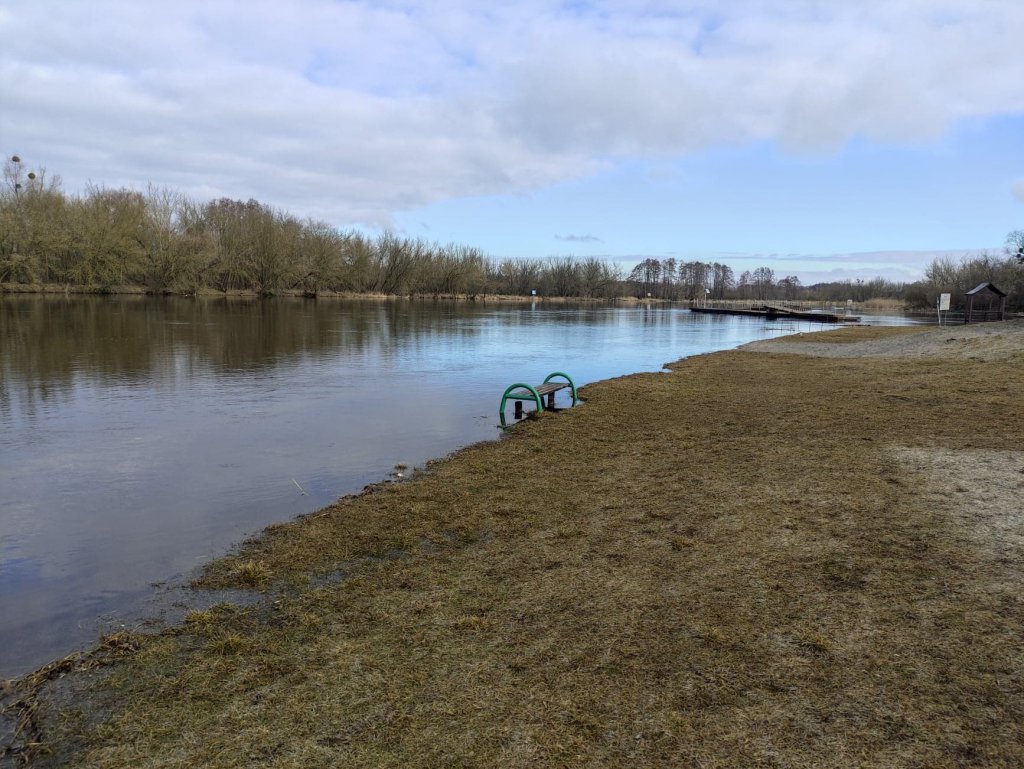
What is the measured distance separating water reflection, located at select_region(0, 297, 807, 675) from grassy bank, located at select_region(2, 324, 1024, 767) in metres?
0.79

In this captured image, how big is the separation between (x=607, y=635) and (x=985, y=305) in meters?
78.6

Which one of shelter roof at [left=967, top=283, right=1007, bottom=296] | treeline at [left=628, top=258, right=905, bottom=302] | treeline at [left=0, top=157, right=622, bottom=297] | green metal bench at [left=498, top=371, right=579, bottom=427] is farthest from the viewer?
treeline at [left=628, top=258, right=905, bottom=302]

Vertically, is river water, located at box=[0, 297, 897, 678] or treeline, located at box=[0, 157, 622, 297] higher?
treeline, located at box=[0, 157, 622, 297]

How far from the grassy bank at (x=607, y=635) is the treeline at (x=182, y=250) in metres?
58.5

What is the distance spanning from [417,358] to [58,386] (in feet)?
32.2

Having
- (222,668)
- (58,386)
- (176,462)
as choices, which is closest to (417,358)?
(58,386)

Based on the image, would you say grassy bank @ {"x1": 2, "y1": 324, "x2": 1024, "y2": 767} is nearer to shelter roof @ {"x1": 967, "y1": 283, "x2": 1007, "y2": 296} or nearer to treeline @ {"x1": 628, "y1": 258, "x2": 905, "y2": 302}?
shelter roof @ {"x1": 967, "y1": 283, "x2": 1007, "y2": 296}

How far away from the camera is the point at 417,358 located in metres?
20.2

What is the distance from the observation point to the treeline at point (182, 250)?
50375mm

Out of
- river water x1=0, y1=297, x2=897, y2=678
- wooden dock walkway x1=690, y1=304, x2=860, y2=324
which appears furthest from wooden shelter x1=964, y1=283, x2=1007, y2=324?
river water x1=0, y1=297, x2=897, y2=678

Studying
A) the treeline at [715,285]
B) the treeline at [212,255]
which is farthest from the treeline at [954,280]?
the treeline at [715,285]

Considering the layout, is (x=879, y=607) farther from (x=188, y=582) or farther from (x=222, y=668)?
(x=188, y=582)

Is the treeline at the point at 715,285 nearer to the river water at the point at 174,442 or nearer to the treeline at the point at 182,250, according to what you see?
the treeline at the point at 182,250

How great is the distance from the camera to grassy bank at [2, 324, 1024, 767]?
8.85ft
